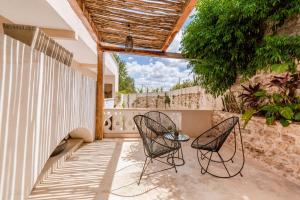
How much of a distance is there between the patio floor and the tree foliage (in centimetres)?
215

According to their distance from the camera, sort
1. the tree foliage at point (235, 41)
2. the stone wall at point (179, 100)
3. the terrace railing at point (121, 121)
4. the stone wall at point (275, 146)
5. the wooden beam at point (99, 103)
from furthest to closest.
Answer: the stone wall at point (179, 100)
the terrace railing at point (121, 121)
the wooden beam at point (99, 103)
the tree foliage at point (235, 41)
the stone wall at point (275, 146)

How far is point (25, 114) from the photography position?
4.93 ft

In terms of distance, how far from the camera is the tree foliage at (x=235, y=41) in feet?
11.6

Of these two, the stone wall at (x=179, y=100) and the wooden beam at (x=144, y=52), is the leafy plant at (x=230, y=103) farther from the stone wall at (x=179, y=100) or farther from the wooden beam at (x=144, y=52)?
the wooden beam at (x=144, y=52)

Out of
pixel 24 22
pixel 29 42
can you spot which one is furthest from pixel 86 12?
pixel 29 42

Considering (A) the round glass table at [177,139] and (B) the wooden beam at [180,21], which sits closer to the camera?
(B) the wooden beam at [180,21]

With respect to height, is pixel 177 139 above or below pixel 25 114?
below

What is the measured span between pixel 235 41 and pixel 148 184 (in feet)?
12.5

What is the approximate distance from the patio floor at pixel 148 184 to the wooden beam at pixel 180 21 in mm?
2652

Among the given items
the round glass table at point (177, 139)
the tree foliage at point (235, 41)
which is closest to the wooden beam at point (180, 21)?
the tree foliage at point (235, 41)

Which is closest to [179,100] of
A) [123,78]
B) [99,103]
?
[99,103]

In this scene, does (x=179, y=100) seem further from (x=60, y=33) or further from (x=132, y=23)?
(x=60, y=33)

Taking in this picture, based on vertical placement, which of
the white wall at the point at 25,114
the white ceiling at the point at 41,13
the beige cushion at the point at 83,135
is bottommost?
the beige cushion at the point at 83,135

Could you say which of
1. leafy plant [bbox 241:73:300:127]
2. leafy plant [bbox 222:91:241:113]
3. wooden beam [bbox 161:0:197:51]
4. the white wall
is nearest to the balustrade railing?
leafy plant [bbox 222:91:241:113]
